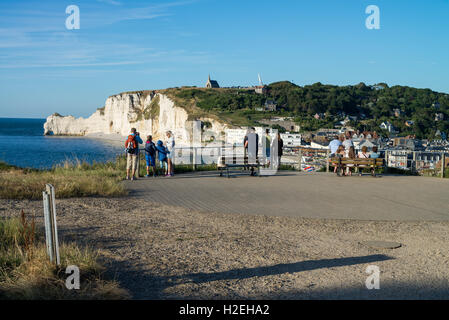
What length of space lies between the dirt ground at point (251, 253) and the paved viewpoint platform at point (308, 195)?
2.64 ft

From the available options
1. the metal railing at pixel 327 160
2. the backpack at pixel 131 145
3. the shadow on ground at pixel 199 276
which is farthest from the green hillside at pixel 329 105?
the shadow on ground at pixel 199 276

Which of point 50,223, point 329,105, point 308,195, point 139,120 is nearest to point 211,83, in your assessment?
point 139,120

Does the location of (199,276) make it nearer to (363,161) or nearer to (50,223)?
(50,223)

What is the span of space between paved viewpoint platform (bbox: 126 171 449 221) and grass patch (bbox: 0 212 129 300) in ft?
15.0

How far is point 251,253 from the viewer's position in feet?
19.6

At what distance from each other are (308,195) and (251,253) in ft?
18.9

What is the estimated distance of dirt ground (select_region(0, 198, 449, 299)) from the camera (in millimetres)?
4598

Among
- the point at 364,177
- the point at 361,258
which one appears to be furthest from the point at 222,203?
the point at 364,177

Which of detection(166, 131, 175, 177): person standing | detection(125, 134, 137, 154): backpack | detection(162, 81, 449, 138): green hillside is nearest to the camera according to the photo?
detection(125, 134, 137, 154): backpack

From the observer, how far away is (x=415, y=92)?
14588 cm

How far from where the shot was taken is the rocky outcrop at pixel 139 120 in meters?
94.7

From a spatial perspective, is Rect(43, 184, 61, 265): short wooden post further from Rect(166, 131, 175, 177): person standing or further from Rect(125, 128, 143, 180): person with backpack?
Rect(166, 131, 175, 177): person standing

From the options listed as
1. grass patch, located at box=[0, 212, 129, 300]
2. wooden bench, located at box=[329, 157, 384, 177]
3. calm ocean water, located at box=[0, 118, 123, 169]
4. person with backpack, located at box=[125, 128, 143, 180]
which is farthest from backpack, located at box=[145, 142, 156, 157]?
grass patch, located at box=[0, 212, 129, 300]

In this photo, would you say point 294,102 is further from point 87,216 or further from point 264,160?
point 87,216
